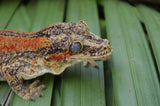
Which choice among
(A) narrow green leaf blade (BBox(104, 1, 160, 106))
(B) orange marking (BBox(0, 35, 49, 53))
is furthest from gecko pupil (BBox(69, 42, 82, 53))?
(A) narrow green leaf blade (BBox(104, 1, 160, 106))

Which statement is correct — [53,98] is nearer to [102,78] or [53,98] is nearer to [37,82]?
[37,82]

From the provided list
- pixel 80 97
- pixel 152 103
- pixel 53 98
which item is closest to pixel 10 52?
pixel 53 98

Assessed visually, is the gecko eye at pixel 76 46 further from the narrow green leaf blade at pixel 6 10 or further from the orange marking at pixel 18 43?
the narrow green leaf blade at pixel 6 10

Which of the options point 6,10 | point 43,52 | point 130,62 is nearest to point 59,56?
point 43,52

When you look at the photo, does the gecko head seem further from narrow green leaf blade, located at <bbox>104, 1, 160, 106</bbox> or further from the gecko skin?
narrow green leaf blade, located at <bbox>104, 1, 160, 106</bbox>

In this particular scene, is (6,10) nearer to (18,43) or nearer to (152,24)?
(18,43)

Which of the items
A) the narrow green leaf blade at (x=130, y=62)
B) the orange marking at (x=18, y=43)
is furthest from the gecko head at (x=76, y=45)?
the narrow green leaf blade at (x=130, y=62)

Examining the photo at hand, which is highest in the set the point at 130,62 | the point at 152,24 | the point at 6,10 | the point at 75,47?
the point at 152,24

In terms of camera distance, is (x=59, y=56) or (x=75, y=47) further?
(x=59, y=56)
